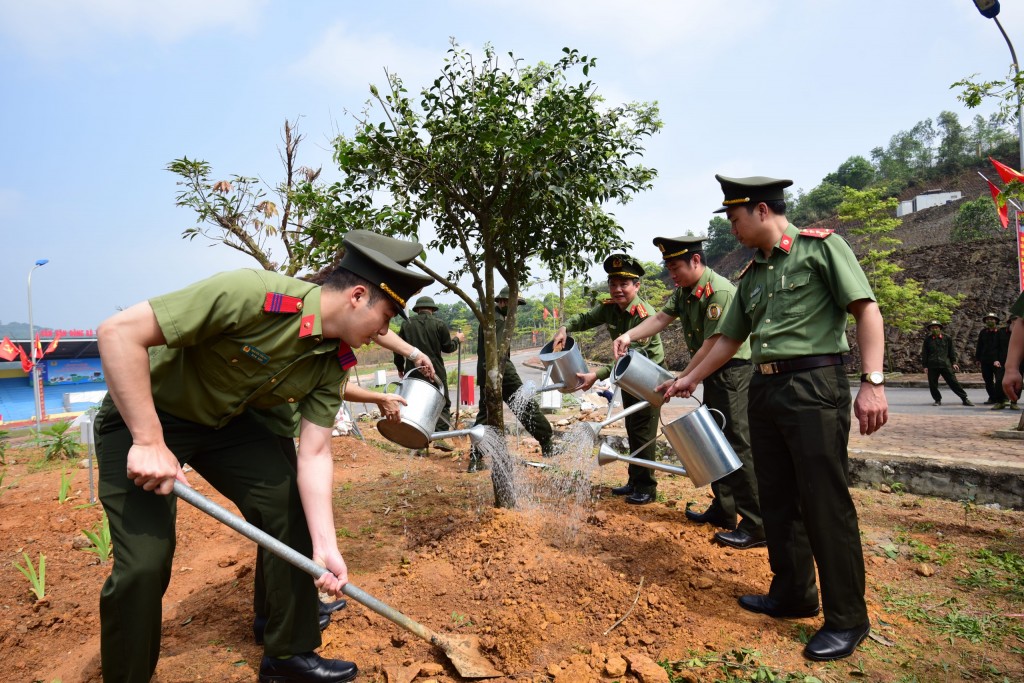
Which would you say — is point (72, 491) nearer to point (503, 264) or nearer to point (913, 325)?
point (503, 264)

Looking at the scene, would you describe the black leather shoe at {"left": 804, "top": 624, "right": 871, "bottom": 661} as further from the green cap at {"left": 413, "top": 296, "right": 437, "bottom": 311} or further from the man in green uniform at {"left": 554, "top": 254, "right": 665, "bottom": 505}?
the green cap at {"left": 413, "top": 296, "right": 437, "bottom": 311}

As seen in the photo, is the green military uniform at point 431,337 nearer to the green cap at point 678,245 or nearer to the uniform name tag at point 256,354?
the green cap at point 678,245

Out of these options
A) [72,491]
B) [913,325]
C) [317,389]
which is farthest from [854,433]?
[913,325]

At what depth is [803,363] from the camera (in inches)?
99.7

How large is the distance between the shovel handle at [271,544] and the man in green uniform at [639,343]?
2498 millimetres

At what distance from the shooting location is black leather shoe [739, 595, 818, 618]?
9.00 feet

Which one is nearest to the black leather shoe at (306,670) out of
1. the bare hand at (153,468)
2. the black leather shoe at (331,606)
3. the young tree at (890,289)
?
the black leather shoe at (331,606)

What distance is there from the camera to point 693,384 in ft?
10.9

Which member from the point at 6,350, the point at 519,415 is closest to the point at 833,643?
the point at 519,415

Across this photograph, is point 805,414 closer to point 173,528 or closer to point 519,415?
point 173,528

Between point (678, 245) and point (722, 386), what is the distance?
3.26 feet

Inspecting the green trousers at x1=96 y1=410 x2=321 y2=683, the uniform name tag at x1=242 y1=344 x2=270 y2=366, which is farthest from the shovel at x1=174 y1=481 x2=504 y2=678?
the uniform name tag at x1=242 y1=344 x2=270 y2=366

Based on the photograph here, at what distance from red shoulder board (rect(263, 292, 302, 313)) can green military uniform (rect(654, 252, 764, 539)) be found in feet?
8.77

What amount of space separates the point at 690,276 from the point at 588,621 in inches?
92.0
